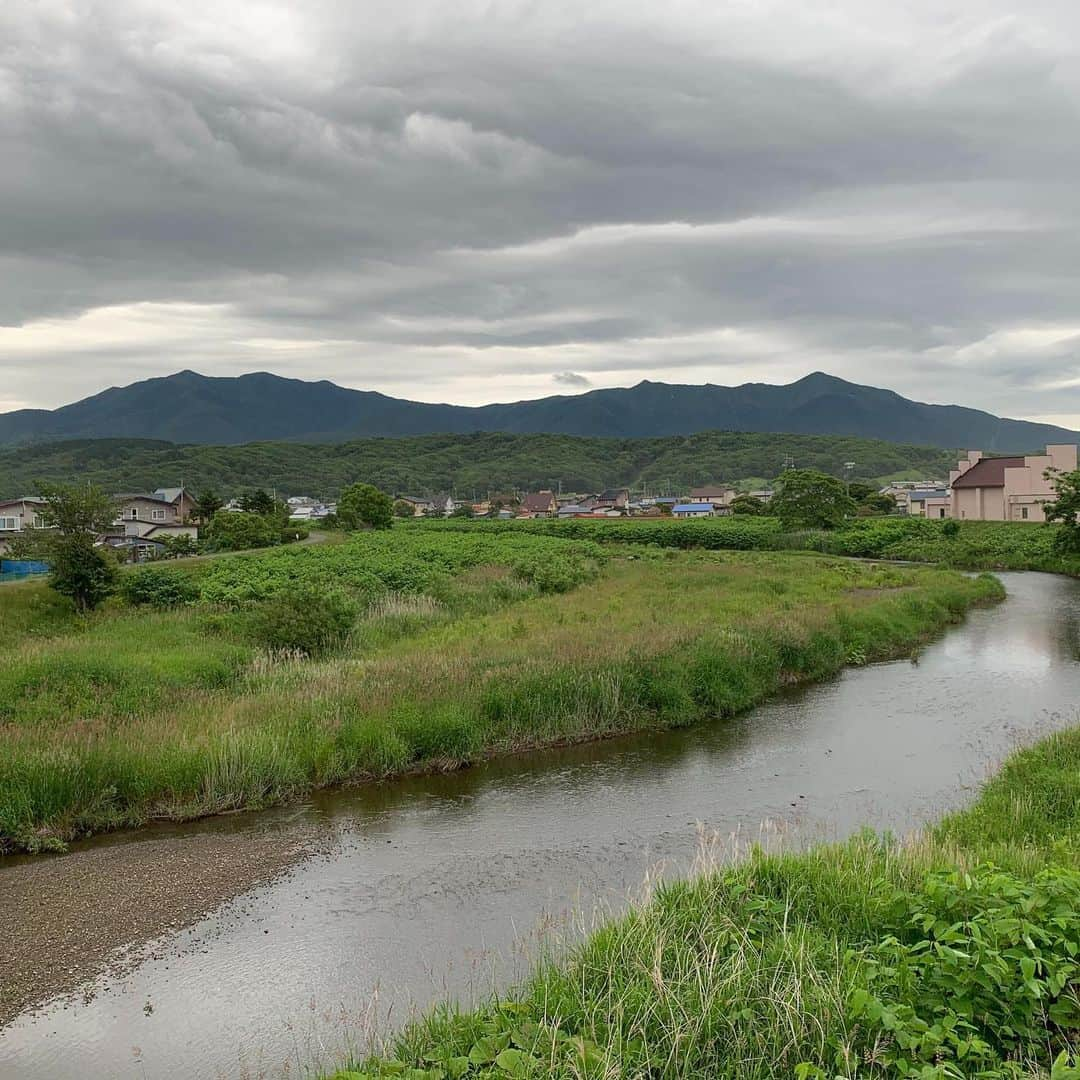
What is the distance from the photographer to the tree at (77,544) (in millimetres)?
24328

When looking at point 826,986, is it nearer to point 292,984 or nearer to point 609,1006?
point 609,1006

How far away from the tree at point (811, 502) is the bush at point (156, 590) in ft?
157

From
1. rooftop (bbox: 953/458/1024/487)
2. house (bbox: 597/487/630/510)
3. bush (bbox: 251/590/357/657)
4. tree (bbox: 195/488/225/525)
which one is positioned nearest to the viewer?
bush (bbox: 251/590/357/657)

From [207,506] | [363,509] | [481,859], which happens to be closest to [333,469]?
[363,509]

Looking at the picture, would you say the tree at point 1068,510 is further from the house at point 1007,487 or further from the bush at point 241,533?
the bush at point 241,533

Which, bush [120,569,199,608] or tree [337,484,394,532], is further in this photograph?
tree [337,484,394,532]

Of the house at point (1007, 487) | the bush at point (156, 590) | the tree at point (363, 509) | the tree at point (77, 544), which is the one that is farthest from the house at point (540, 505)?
the tree at point (77, 544)

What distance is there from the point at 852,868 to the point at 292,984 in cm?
535

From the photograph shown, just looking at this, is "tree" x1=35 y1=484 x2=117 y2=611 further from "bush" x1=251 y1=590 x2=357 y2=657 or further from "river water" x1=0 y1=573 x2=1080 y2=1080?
"river water" x1=0 y1=573 x2=1080 y2=1080

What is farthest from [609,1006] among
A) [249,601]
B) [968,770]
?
[249,601]

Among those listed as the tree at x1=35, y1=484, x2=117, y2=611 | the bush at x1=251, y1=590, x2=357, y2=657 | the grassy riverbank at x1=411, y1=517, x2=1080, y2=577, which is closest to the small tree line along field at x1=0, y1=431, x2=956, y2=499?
the grassy riverbank at x1=411, y1=517, x2=1080, y2=577

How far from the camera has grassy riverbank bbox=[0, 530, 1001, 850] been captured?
495 inches

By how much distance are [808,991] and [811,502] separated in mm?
61998

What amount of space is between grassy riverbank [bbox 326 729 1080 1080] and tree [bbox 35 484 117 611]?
21732 millimetres
